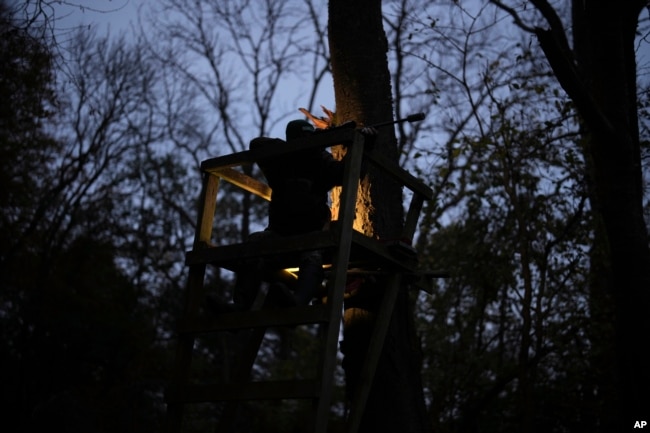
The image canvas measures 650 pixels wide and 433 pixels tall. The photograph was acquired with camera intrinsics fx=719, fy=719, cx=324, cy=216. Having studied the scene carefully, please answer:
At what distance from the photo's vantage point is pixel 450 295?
12523 millimetres

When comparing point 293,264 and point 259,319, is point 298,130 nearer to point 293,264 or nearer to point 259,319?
point 293,264

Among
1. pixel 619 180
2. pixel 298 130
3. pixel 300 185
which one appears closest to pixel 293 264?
pixel 300 185

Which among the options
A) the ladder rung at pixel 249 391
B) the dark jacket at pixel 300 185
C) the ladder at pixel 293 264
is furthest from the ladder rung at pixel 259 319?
the dark jacket at pixel 300 185

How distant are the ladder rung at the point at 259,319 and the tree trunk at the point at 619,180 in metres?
2.56

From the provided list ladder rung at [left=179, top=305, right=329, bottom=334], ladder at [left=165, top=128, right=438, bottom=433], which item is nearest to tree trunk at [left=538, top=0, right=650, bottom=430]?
ladder at [left=165, top=128, right=438, bottom=433]

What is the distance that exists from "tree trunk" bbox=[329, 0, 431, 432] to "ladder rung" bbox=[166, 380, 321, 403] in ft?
4.04

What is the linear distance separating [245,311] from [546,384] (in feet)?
27.6

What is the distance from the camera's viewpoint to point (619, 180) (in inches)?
218

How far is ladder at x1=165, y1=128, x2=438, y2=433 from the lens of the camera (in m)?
4.02

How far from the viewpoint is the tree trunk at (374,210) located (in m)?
5.14

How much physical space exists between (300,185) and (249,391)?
4.71 feet

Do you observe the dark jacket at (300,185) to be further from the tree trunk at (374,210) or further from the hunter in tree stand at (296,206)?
the tree trunk at (374,210)

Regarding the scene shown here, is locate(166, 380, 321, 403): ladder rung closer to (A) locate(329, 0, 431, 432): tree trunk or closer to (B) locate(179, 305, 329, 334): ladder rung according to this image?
(B) locate(179, 305, 329, 334): ladder rung

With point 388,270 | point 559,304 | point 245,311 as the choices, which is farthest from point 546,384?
point 245,311
